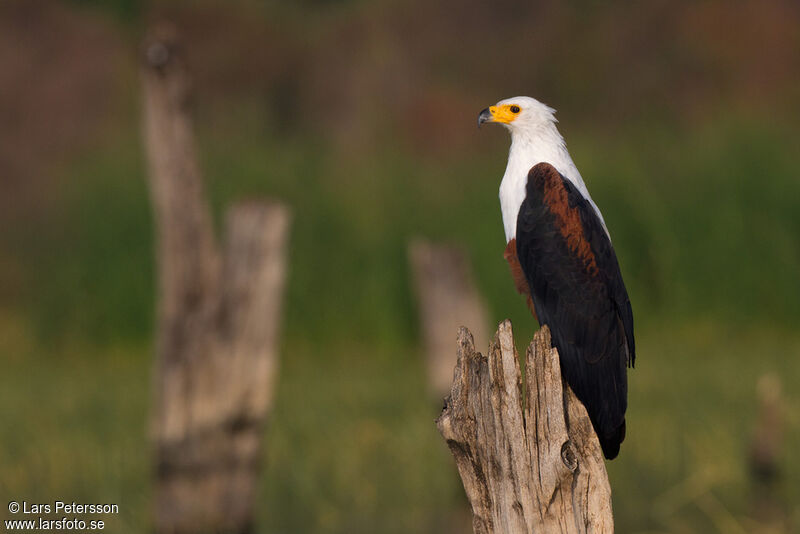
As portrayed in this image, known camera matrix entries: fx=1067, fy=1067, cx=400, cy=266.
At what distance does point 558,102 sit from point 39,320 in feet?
53.2

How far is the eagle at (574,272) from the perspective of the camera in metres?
3.57

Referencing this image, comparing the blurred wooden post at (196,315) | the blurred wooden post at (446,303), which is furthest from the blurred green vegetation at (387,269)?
the blurred wooden post at (196,315)

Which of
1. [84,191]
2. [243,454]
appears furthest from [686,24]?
[243,454]

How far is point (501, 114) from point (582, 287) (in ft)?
2.22

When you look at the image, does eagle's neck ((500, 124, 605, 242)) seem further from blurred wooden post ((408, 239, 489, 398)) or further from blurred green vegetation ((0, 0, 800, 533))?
blurred green vegetation ((0, 0, 800, 533))

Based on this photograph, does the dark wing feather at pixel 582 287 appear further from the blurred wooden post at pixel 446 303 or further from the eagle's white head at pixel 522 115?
the blurred wooden post at pixel 446 303

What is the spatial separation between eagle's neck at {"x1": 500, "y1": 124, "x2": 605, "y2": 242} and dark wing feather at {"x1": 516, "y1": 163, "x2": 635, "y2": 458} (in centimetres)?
4

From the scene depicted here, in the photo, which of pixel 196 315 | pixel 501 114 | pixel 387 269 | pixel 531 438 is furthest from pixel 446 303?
pixel 387 269

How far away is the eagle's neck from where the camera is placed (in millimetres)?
3645

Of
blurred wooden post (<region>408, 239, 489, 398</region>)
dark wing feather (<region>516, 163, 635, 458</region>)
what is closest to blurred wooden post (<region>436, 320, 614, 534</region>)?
dark wing feather (<region>516, 163, 635, 458</region>)

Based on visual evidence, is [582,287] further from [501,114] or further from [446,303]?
[446,303]

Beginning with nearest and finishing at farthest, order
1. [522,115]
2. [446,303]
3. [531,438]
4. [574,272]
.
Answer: [531,438] → [574,272] → [522,115] → [446,303]

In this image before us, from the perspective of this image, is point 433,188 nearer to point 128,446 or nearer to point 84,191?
point 84,191

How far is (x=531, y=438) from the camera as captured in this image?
3.50 m
